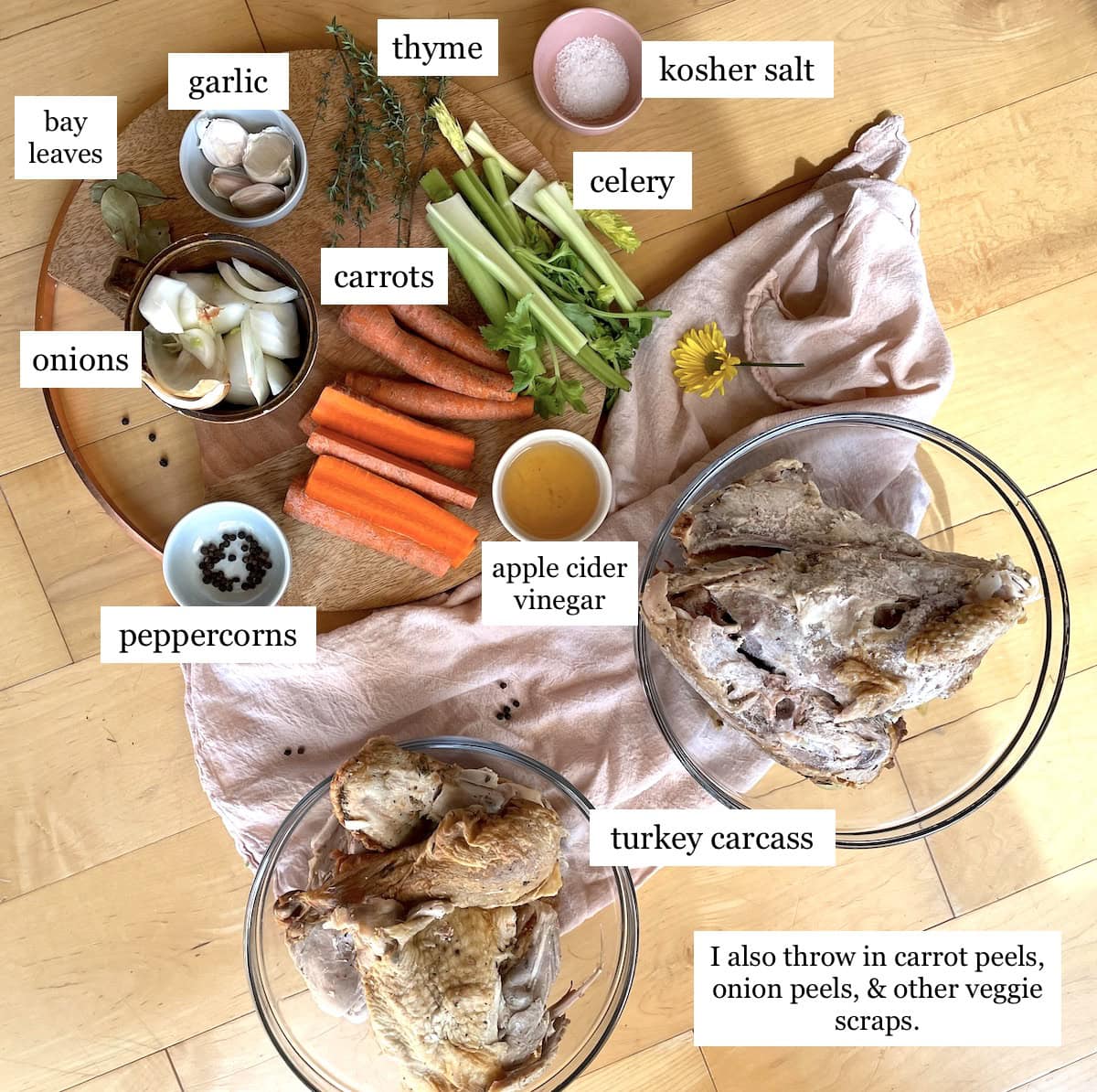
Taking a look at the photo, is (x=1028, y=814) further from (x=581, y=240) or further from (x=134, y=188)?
(x=134, y=188)

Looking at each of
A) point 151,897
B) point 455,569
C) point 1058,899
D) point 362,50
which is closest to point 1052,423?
point 1058,899

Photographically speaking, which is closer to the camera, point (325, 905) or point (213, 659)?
point (325, 905)

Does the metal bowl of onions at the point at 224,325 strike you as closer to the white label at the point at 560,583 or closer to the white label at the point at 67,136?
the white label at the point at 67,136

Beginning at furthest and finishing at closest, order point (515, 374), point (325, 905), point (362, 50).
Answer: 1. point (362, 50)
2. point (515, 374)
3. point (325, 905)

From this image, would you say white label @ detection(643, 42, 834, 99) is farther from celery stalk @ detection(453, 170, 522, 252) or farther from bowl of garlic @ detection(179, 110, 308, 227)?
bowl of garlic @ detection(179, 110, 308, 227)

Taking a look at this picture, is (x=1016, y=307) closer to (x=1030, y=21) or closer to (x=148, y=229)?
(x=1030, y=21)

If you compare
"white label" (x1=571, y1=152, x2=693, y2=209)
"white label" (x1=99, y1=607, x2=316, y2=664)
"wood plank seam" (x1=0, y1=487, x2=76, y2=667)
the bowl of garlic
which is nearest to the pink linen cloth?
"white label" (x1=99, y1=607, x2=316, y2=664)

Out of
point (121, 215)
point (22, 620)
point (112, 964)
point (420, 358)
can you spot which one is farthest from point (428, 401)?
point (112, 964)
